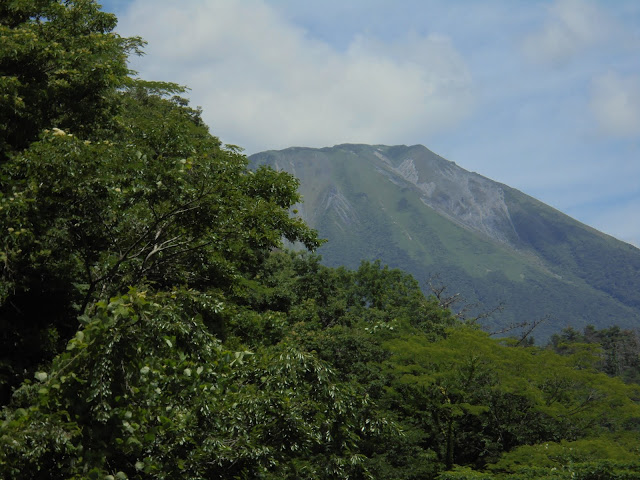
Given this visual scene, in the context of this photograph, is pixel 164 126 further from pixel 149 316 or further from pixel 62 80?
pixel 149 316

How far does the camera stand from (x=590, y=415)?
21.6m

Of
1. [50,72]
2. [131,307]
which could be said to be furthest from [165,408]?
[50,72]

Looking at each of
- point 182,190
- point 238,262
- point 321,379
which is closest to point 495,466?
point 238,262

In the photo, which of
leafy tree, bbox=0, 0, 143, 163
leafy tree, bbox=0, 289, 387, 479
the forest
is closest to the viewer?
leafy tree, bbox=0, 289, 387, 479

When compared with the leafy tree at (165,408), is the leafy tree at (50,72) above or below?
above

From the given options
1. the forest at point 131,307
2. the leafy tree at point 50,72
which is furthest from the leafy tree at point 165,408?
the leafy tree at point 50,72

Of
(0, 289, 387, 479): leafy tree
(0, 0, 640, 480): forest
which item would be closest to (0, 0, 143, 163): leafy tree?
(0, 0, 640, 480): forest

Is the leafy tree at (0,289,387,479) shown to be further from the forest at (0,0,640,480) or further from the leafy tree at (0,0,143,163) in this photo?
the leafy tree at (0,0,143,163)

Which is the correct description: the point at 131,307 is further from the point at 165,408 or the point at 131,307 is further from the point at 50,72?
the point at 50,72

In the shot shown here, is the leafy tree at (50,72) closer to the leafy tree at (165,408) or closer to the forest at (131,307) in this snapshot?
the forest at (131,307)

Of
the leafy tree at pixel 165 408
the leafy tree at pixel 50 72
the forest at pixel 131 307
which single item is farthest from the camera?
the leafy tree at pixel 50 72

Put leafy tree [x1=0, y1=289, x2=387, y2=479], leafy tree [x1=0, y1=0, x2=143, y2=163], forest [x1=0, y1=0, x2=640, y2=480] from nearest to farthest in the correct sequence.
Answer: leafy tree [x1=0, y1=289, x2=387, y2=479] → forest [x1=0, y1=0, x2=640, y2=480] → leafy tree [x1=0, y1=0, x2=143, y2=163]

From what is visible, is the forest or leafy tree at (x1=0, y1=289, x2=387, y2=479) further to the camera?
the forest

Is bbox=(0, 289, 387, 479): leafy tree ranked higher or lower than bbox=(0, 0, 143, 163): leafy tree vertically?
lower
